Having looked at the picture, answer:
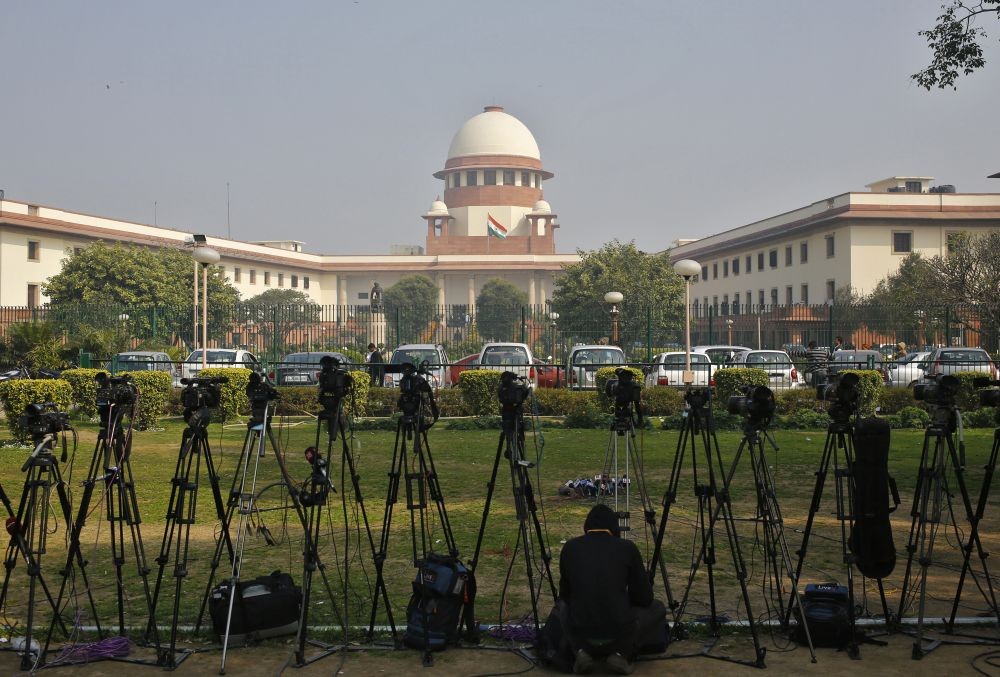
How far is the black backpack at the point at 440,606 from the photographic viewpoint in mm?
6125

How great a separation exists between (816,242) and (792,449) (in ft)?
142

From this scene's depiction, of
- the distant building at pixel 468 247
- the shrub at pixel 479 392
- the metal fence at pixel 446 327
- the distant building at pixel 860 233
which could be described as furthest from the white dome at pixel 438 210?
the shrub at pixel 479 392

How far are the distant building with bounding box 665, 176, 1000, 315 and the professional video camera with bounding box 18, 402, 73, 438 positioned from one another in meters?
44.6

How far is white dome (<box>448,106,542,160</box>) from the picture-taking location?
9600cm

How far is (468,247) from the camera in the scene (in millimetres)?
93938

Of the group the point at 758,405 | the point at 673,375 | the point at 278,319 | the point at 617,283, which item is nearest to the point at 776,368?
the point at 673,375

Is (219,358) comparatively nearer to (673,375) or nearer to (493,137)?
(673,375)

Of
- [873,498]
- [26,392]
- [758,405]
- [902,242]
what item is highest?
[902,242]

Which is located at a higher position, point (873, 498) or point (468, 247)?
point (468, 247)

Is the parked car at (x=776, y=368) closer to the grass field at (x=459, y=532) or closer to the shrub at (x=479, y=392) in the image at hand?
the shrub at (x=479, y=392)

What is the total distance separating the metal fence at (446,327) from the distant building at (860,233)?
17.6m

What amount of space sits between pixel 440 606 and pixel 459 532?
312cm

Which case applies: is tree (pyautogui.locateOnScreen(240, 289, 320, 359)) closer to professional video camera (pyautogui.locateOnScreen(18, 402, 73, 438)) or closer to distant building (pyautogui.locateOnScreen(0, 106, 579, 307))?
professional video camera (pyautogui.locateOnScreen(18, 402, 73, 438))

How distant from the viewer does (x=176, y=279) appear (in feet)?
162
